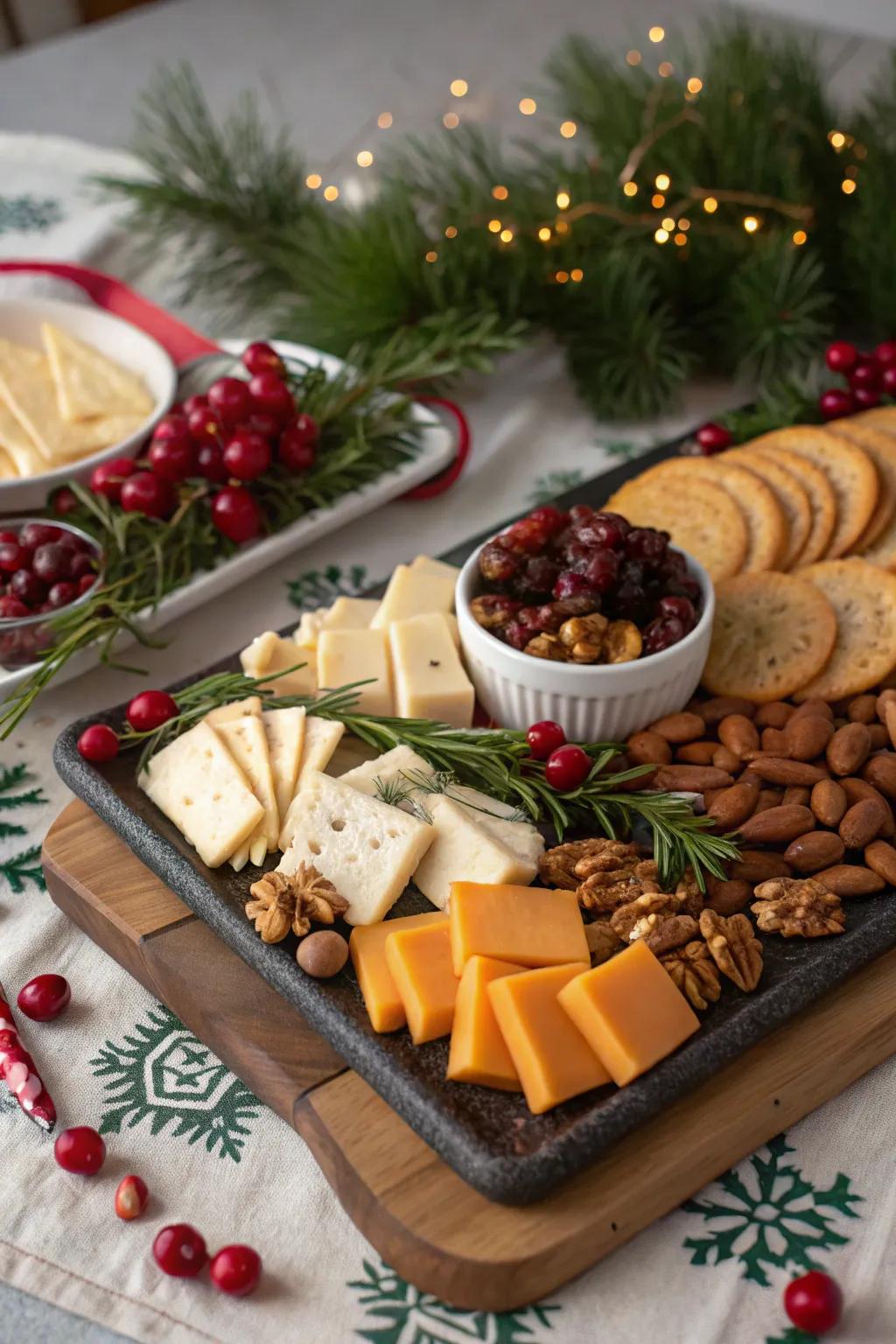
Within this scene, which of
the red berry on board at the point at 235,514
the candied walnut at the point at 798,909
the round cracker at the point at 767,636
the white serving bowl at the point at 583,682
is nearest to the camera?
the candied walnut at the point at 798,909

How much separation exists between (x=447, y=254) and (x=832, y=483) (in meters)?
0.90

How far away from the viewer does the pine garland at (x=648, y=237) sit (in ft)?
8.01

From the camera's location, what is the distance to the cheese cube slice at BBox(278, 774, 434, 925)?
142 cm

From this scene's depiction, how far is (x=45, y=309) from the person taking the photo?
2451 mm

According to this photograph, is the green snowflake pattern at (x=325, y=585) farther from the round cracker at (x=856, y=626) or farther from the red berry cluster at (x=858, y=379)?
the red berry cluster at (x=858, y=379)

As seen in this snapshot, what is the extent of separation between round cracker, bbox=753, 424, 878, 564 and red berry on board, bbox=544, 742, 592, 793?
572mm

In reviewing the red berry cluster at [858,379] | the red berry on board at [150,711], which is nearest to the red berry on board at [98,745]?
the red berry on board at [150,711]

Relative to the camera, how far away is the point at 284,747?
5.16ft

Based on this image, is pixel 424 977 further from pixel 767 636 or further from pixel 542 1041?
pixel 767 636

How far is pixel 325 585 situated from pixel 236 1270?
1.18 metres

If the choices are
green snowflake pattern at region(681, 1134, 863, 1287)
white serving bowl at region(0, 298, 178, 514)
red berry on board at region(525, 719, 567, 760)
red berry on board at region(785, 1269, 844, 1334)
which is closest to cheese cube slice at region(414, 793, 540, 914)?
red berry on board at region(525, 719, 567, 760)

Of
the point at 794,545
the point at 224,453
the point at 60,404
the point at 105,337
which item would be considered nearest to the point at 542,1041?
the point at 794,545

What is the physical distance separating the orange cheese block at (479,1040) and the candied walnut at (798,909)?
313mm

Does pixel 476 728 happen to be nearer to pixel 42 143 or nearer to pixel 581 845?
pixel 581 845
